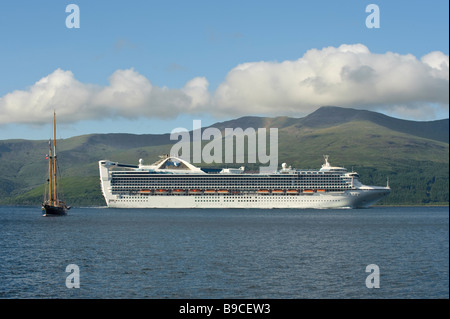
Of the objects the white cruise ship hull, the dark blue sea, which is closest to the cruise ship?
the white cruise ship hull

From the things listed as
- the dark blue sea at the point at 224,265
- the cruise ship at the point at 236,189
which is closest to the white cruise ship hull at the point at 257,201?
the cruise ship at the point at 236,189

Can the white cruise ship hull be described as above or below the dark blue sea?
below

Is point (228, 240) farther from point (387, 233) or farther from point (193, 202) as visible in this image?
point (193, 202)

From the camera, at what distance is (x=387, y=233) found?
78.0 meters

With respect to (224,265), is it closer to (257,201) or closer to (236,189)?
(257,201)

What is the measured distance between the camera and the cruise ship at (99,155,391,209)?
158 m

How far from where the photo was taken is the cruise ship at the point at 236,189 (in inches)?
6220

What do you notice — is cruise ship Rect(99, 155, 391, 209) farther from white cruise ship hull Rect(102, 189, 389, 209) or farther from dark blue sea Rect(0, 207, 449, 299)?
dark blue sea Rect(0, 207, 449, 299)

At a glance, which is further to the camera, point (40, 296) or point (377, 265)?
point (377, 265)

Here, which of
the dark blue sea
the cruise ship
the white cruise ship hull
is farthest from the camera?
the cruise ship

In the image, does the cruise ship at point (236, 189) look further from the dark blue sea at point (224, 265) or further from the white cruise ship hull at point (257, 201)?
the dark blue sea at point (224, 265)
